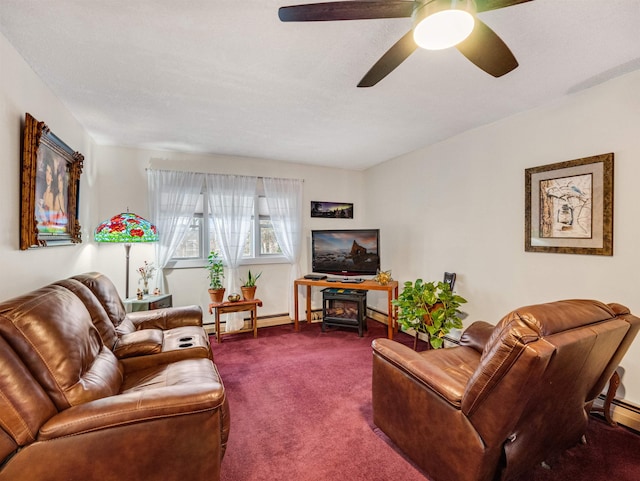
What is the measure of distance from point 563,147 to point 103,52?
3.38m

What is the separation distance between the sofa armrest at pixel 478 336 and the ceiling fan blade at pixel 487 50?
1.79 metres

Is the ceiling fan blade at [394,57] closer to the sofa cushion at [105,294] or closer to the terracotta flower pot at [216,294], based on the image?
the sofa cushion at [105,294]

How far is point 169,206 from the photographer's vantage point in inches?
151

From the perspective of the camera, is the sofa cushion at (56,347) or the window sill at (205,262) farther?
the window sill at (205,262)

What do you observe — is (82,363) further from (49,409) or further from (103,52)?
(103,52)

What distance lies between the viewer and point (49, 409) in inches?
47.1

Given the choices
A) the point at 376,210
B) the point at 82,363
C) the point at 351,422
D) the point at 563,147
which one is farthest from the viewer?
the point at 376,210

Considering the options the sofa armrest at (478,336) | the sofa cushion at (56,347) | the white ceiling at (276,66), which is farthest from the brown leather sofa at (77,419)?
the sofa armrest at (478,336)

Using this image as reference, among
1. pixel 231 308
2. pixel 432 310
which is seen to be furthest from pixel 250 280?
pixel 432 310

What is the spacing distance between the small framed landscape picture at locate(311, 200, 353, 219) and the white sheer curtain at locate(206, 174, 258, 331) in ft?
3.42

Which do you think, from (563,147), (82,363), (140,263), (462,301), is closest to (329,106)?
(563,147)

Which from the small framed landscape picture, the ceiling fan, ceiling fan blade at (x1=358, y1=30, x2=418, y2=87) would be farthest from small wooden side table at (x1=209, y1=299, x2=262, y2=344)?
the ceiling fan

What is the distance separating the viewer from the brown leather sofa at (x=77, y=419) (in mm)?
1111

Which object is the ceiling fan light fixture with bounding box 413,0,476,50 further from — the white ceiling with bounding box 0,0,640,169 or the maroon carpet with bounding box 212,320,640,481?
the maroon carpet with bounding box 212,320,640,481
